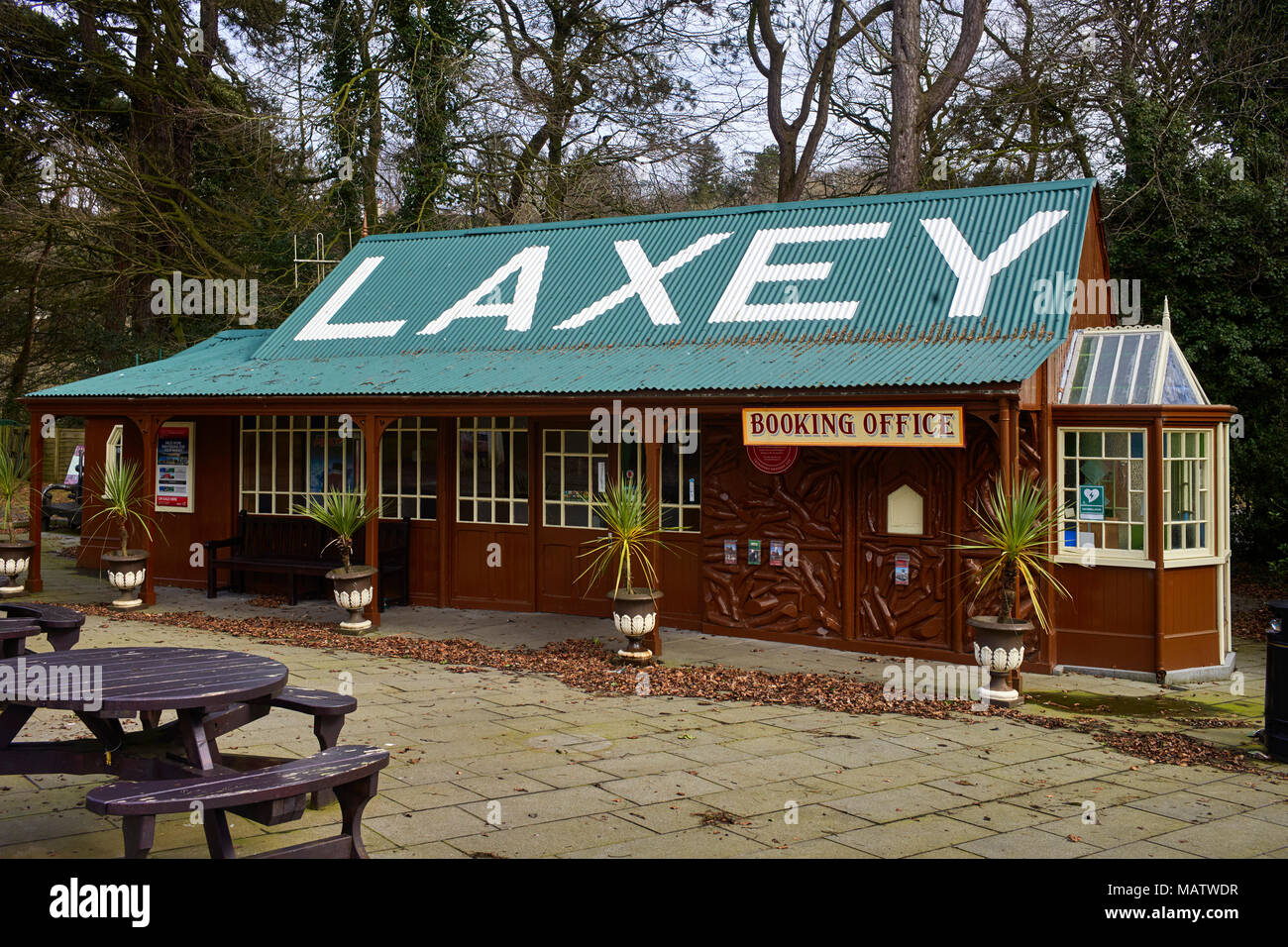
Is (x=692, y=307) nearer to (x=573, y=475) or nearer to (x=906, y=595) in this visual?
(x=573, y=475)

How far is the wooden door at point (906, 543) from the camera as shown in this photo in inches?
406

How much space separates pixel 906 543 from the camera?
34.3 feet

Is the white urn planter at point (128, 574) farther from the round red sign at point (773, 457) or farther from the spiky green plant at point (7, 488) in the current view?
the round red sign at point (773, 457)

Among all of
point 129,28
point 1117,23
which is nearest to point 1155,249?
point 1117,23

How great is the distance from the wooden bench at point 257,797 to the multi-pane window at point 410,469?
8.68 meters

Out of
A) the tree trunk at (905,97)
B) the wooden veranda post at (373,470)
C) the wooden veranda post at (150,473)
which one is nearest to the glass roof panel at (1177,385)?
the wooden veranda post at (373,470)

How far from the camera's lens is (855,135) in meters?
25.4

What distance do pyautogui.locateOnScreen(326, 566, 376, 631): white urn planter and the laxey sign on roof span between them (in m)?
2.91

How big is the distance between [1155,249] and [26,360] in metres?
20.2

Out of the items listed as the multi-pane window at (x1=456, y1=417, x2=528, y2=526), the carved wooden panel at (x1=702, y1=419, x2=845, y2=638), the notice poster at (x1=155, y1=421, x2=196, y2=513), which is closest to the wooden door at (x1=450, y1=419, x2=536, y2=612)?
the multi-pane window at (x1=456, y1=417, x2=528, y2=526)

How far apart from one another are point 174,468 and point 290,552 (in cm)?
244

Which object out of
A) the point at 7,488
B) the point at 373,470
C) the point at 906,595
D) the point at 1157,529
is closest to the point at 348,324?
the point at 373,470

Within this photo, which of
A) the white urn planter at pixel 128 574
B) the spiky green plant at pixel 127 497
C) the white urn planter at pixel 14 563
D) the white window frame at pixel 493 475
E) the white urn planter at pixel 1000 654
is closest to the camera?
the white urn planter at pixel 1000 654
